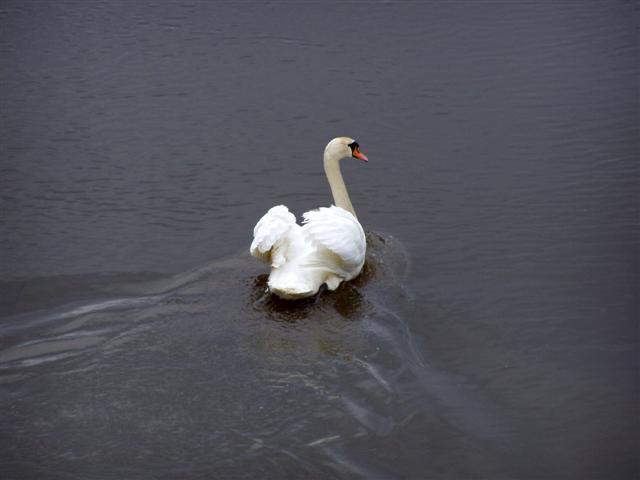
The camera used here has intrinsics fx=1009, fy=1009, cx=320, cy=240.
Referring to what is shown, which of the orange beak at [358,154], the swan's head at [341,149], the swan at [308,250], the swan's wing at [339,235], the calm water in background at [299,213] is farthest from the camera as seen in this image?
the orange beak at [358,154]

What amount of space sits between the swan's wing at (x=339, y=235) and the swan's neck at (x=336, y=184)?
76 centimetres

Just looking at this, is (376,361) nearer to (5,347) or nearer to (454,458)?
(454,458)

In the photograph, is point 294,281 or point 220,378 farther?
point 294,281

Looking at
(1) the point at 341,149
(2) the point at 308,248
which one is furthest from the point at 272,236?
(1) the point at 341,149

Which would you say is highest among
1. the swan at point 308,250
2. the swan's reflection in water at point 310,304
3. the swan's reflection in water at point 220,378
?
the swan at point 308,250

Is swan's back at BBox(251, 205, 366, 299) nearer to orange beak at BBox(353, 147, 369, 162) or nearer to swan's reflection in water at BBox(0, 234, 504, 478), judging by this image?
swan's reflection in water at BBox(0, 234, 504, 478)

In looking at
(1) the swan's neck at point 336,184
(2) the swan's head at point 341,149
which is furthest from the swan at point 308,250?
(2) the swan's head at point 341,149

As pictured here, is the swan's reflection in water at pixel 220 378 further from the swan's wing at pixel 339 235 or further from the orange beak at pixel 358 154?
the orange beak at pixel 358 154

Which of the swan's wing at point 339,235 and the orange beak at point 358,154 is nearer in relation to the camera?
the swan's wing at point 339,235

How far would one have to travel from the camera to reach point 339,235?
8.30m

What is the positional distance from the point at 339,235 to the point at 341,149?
1509 millimetres

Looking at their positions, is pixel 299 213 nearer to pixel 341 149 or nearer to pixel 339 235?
pixel 341 149

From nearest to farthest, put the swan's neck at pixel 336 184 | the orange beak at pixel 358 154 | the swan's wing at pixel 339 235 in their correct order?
the swan's wing at pixel 339 235 → the swan's neck at pixel 336 184 → the orange beak at pixel 358 154

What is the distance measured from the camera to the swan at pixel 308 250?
319 inches
